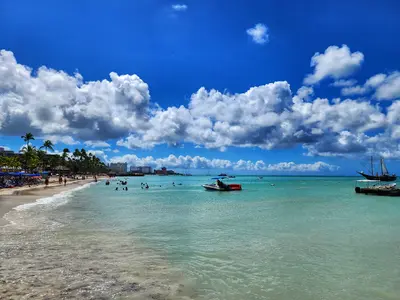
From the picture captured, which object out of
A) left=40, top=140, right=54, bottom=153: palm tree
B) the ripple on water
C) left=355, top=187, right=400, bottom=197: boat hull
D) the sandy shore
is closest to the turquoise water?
the ripple on water

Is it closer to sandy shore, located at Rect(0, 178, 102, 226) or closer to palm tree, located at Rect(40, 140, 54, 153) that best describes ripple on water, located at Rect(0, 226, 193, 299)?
sandy shore, located at Rect(0, 178, 102, 226)

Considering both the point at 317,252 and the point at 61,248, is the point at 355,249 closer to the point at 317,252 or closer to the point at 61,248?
the point at 317,252

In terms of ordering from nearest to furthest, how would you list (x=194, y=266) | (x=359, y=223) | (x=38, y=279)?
(x=38, y=279)
(x=194, y=266)
(x=359, y=223)

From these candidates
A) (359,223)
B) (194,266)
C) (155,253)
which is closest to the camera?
(194,266)

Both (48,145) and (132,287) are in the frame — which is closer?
(132,287)

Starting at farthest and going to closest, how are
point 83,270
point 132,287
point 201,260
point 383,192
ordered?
point 383,192 → point 201,260 → point 83,270 → point 132,287

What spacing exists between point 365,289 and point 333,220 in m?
16.8

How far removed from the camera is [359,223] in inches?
962

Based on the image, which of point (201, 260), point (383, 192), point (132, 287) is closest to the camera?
point (132, 287)

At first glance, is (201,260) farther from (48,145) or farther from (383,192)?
(48,145)

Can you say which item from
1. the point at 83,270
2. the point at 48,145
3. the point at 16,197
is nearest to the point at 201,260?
the point at 83,270

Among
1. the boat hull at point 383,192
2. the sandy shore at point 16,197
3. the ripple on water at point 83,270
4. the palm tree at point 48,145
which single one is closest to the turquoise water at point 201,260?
the ripple on water at point 83,270

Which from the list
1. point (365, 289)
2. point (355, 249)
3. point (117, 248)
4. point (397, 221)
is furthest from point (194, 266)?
point (397, 221)

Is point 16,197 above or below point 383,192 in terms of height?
above
